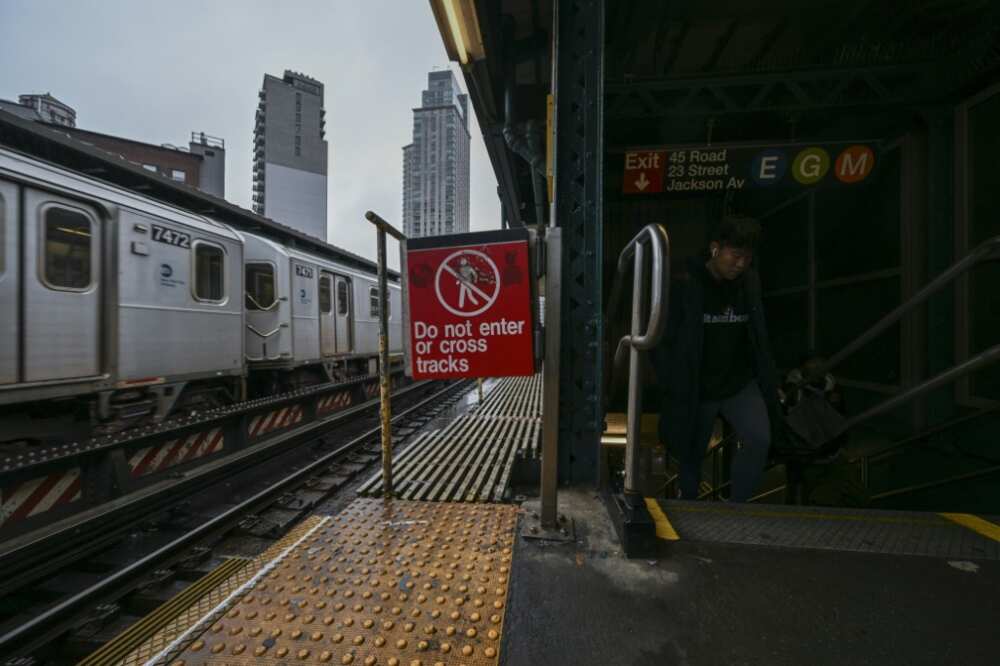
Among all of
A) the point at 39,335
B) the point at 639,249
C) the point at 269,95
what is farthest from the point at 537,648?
the point at 269,95

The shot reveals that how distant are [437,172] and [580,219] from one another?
47.3 m

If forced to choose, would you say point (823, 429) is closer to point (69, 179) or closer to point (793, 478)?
point (793, 478)

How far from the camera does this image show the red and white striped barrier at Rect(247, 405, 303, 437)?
5.68 meters

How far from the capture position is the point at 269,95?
47.4 metres

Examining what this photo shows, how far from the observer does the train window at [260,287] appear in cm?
773

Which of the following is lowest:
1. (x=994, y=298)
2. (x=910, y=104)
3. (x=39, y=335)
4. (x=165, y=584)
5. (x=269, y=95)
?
(x=165, y=584)

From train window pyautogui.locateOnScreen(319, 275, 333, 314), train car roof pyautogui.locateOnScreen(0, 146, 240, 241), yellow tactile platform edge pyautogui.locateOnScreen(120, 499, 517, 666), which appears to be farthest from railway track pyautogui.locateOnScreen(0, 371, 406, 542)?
train window pyautogui.locateOnScreen(319, 275, 333, 314)

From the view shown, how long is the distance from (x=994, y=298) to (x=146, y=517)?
312 inches

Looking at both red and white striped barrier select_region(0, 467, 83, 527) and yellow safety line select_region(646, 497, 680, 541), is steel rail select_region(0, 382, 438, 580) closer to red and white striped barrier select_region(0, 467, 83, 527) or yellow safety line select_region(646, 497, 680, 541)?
red and white striped barrier select_region(0, 467, 83, 527)

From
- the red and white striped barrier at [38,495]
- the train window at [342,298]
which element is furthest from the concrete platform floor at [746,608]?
the train window at [342,298]

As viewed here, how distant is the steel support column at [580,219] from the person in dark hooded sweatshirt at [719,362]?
1.65 ft

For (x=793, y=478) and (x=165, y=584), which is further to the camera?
(x=793, y=478)

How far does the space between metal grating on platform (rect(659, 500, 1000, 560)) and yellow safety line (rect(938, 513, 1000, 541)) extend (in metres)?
0.02

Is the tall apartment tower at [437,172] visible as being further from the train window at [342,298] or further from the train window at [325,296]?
the train window at [325,296]
